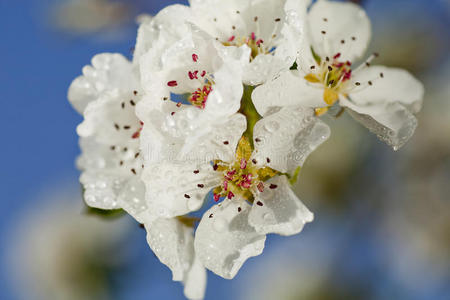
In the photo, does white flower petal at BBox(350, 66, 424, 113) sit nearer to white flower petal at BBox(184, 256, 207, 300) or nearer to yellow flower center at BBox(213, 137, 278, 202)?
yellow flower center at BBox(213, 137, 278, 202)

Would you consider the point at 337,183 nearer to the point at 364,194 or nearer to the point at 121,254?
the point at 364,194

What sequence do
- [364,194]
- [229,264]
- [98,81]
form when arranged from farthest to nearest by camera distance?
[364,194] → [98,81] → [229,264]

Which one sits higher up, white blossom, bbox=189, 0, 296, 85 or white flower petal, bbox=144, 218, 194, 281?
white blossom, bbox=189, 0, 296, 85

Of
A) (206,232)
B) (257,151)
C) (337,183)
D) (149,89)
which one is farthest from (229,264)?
(337,183)

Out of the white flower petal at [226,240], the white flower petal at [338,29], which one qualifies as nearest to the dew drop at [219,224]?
the white flower petal at [226,240]

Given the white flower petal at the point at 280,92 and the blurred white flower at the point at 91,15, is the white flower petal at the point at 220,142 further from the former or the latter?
the blurred white flower at the point at 91,15

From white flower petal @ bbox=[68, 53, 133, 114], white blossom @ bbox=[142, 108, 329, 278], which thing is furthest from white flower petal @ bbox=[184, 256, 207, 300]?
white flower petal @ bbox=[68, 53, 133, 114]

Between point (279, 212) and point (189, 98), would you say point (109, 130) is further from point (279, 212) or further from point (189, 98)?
point (279, 212)

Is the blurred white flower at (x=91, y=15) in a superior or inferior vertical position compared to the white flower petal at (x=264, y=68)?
inferior
